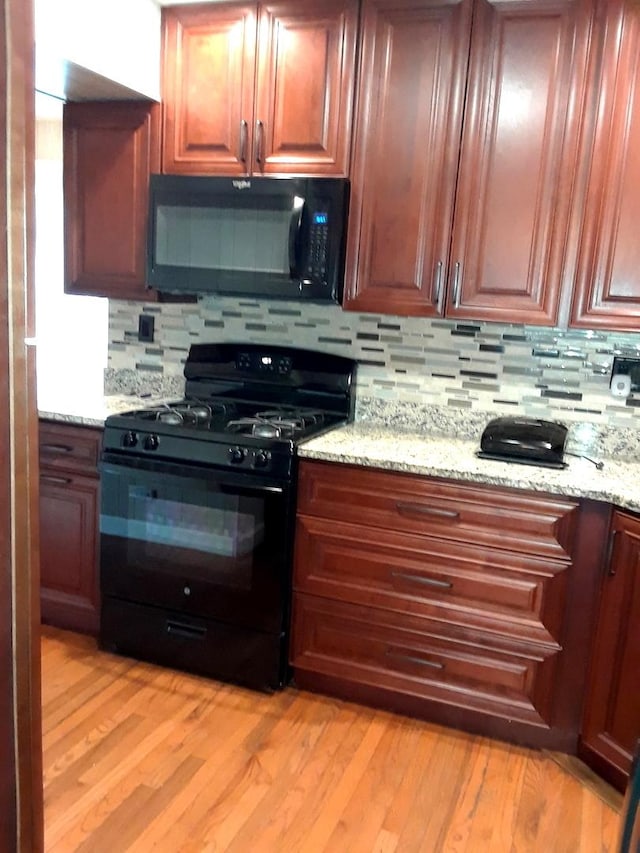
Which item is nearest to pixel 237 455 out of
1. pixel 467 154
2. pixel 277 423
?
pixel 277 423

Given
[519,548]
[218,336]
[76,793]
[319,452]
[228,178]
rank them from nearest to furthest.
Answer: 1. [76,793]
2. [519,548]
3. [319,452]
4. [228,178]
5. [218,336]

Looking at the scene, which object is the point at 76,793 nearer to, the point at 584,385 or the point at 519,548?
the point at 519,548

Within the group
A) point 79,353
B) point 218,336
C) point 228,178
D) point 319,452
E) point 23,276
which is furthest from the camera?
point 79,353

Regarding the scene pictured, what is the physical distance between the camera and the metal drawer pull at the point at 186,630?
2.47 metres

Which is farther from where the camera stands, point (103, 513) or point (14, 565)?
point (103, 513)

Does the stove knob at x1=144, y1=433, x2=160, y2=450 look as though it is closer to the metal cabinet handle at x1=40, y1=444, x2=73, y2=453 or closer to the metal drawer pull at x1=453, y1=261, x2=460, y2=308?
the metal cabinet handle at x1=40, y1=444, x2=73, y2=453

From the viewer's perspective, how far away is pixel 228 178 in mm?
2428

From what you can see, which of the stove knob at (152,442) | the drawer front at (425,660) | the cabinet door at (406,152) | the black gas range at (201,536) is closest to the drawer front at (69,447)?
the black gas range at (201,536)

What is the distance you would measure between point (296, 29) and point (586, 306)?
1.31 meters

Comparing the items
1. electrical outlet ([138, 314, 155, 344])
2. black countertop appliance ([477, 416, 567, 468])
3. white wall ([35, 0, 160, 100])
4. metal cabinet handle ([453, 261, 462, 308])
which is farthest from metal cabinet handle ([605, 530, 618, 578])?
white wall ([35, 0, 160, 100])

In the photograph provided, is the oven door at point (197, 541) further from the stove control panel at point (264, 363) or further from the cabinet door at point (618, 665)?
the cabinet door at point (618, 665)

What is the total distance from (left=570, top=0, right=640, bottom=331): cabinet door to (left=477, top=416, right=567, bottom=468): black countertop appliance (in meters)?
0.35

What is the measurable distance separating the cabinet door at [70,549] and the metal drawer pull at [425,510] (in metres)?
Result: 1.13

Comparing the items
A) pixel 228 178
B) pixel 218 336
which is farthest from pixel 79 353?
pixel 228 178
